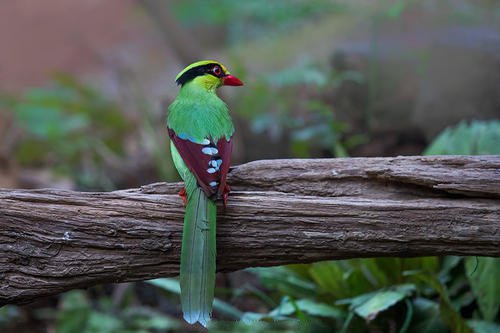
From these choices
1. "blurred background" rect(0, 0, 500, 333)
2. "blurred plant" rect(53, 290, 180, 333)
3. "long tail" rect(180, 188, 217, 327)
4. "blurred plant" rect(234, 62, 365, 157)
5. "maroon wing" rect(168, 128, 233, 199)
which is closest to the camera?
"long tail" rect(180, 188, 217, 327)

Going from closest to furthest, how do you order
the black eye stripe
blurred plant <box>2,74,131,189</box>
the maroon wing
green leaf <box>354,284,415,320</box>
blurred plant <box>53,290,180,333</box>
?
1. the maroon wing
2. the black eye stripe
3. green leaf <box>354,284,415,320</box>
4. blurred plant <box>53,290,180,333</box>
5. blurred plant <box>2,74,131,189</box>

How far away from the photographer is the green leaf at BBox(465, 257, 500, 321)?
3810 millimetres

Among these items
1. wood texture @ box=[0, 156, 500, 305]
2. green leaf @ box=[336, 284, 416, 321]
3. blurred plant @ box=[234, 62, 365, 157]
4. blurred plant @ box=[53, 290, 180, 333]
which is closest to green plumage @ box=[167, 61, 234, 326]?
wood texture @ box=[0, 156, 500, 305]

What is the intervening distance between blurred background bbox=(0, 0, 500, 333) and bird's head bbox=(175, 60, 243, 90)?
141 cm

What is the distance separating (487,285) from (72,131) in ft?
18.5

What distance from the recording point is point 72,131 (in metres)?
8.09

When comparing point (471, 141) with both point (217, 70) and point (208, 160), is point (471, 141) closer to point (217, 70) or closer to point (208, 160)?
point (217, 70)

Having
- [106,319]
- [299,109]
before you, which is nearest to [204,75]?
[106,319]

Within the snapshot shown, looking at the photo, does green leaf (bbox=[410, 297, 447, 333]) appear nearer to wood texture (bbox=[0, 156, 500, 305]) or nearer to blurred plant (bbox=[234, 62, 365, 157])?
wood texture (bbox=[0, 156, 500, 305])

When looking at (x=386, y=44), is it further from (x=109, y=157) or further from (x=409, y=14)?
(x=109, y=157)

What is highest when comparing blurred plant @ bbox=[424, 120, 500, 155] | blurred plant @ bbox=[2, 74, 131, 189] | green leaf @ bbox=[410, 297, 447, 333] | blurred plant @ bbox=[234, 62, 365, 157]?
blurred plant @ bbox=[2, 74, 131, 189]

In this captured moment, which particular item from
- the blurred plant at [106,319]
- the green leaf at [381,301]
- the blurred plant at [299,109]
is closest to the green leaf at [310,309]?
the green leaf at [381,301]

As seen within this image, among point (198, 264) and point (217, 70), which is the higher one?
point (217, 70)

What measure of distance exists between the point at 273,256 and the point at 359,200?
43cm
